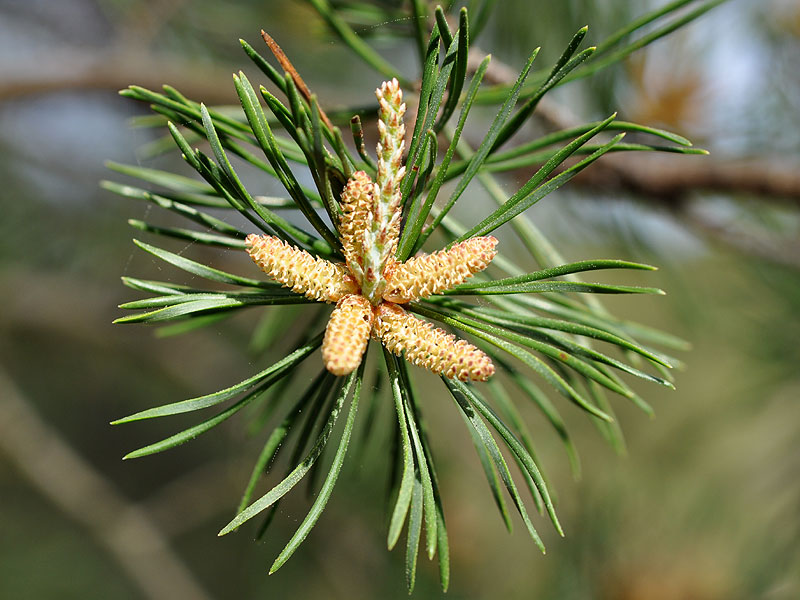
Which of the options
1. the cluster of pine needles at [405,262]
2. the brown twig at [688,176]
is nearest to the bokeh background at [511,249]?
the brown twig at [688,176]

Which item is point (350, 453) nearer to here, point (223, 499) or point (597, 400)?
point (223, 499)

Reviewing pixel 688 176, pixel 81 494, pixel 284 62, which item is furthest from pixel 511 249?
pixel 284 62

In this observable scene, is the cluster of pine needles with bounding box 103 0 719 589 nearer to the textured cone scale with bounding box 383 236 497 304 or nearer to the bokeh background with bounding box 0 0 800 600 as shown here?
the textured cone scale with bounding box 383 236 497 304

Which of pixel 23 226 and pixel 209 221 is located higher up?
pixel 23 226

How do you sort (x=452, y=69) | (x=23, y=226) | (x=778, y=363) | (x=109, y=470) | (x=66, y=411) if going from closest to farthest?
(x=452, y=69)
(x=778, y=363)
(x=23, y=226)
(x=66, y=411)
(x=109, y=470)

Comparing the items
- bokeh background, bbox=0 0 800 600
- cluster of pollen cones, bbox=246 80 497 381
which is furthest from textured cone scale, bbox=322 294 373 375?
bokeh background, bbox=0 0 800 600

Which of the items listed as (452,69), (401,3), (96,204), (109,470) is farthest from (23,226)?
(109,470)

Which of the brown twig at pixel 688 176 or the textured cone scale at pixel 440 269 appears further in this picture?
the brown twig at pixel 688 176

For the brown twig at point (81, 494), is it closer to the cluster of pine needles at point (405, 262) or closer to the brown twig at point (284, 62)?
the cluster of pine needles at point (405, 262)

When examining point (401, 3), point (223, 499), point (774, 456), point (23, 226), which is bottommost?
point (774, 456)
